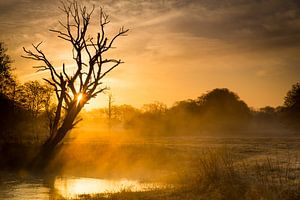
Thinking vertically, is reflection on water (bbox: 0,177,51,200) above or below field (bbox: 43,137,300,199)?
below

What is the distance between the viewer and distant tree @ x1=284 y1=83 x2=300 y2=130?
274 ft

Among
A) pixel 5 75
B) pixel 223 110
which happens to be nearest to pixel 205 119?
pixel 223 110

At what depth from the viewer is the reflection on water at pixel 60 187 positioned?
66.0 feet

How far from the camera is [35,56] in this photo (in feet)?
110

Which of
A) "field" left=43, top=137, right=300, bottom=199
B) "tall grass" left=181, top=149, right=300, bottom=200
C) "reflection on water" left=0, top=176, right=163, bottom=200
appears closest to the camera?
"tall grass" left=181, top=149, right=300, bottom=200

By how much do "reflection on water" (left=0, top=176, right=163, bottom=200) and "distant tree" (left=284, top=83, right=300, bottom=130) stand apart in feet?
213

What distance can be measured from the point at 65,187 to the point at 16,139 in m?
16.0

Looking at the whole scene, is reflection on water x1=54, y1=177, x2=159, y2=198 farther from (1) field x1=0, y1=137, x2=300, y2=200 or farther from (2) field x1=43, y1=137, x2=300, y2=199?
(2) field x1=43, y1=137, x2=300, y2=199

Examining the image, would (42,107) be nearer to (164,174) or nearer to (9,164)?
(9,164)

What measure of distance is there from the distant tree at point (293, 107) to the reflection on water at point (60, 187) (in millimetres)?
65075

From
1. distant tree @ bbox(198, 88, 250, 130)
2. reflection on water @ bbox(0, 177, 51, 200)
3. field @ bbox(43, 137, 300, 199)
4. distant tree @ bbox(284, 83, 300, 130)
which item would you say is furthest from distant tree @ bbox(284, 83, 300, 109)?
reflection on water @ bbox(0, 177, 51, 200)

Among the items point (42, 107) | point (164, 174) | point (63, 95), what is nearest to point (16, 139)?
A: point (63, 95)

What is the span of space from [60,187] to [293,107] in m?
69.4

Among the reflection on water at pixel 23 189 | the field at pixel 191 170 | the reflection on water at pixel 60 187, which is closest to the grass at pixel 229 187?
the field at pixel 191 170
